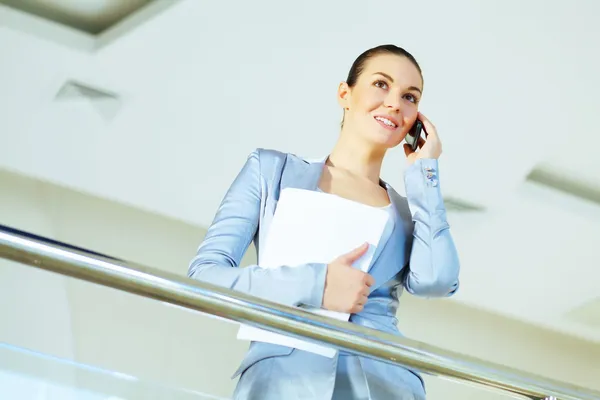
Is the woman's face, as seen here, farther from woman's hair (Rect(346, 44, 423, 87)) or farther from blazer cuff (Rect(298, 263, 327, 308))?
blazer cuff (Rect(298, 263, 327, 308))

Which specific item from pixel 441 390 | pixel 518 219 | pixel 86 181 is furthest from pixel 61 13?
pixel 441 390

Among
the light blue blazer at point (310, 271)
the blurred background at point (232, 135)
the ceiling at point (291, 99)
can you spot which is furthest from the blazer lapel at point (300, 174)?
the ceiling at point (291, 99)

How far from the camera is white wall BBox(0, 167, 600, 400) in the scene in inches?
160

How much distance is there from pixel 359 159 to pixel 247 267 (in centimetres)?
34

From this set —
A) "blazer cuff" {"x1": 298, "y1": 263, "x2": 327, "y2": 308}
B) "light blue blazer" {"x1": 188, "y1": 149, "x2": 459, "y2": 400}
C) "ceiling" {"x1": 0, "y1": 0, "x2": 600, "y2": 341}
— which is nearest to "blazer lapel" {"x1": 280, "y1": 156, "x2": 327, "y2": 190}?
"light blue blazer" {"x1": 188, "y1": 149, "x2": 459, "y2": 400}

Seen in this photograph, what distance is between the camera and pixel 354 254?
119cm

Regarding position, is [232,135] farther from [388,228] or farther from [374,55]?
[388,228]

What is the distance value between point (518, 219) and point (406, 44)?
Answer: 48.8 inches

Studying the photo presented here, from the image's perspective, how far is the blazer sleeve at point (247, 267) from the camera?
114cm

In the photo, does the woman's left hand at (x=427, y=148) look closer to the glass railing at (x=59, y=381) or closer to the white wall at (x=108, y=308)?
the glass railing at (x=59, y=381)

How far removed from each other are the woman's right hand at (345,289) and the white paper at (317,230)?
A: 0.24 feet

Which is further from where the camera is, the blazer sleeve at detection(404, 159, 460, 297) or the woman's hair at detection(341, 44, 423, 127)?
the woman's hair at detection(341, 44, 423, 127)

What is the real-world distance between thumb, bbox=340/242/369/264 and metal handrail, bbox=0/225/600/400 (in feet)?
0.41

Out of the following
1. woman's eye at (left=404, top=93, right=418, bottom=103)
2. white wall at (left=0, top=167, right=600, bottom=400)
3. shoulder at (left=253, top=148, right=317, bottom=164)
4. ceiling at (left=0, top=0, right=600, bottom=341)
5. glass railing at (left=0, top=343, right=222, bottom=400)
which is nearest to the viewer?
glass railing at (left=0, top=343, right=222, bottom=400)
